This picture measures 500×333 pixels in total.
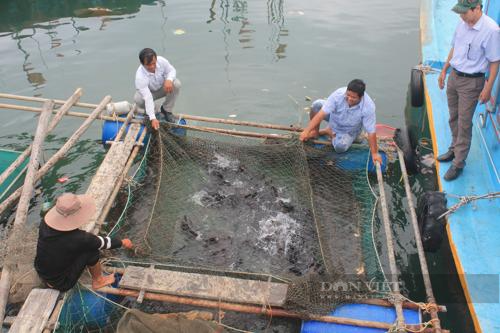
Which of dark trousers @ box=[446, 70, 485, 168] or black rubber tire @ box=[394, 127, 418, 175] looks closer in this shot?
dark trousers @ box=[446, 70, 485, 168]

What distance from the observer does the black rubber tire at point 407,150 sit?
6613 mm

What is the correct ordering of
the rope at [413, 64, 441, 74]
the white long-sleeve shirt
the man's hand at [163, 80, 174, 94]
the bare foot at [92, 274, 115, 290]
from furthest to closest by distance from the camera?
the rope at [413, 64, 441, 74], the man's hand at [163, 80, 174, 94], the white long-sleeve shirt, the bare foot at [92, 274, 115, 290]

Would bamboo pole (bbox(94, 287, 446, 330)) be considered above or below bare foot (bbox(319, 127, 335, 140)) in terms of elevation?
below

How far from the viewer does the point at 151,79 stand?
7.20m

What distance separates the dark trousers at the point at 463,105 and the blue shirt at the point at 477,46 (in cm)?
15

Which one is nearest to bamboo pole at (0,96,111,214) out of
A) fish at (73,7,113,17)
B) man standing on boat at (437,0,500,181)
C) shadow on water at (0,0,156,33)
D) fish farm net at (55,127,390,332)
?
fish farm net at (55,127,390,332)

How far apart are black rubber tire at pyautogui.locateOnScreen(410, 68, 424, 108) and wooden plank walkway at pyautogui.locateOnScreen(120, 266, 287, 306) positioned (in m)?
5.18

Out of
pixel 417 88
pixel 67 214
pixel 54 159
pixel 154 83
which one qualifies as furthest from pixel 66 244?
pixel 417 88

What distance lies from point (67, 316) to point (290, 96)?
674 cm

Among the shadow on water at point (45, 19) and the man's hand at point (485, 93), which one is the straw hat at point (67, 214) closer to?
the man's hand at point (485, 93)

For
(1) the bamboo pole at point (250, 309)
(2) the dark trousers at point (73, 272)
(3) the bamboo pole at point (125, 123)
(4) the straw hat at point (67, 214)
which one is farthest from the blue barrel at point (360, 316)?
(3) the bamboo pole at point (125, 123)

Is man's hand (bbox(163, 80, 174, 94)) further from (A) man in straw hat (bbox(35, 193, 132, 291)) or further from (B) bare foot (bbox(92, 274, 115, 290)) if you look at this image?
(B) bare foot (bbox(92, 274, 115, 290))

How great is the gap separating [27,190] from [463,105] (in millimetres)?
5667

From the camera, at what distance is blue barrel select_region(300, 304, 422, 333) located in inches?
162
